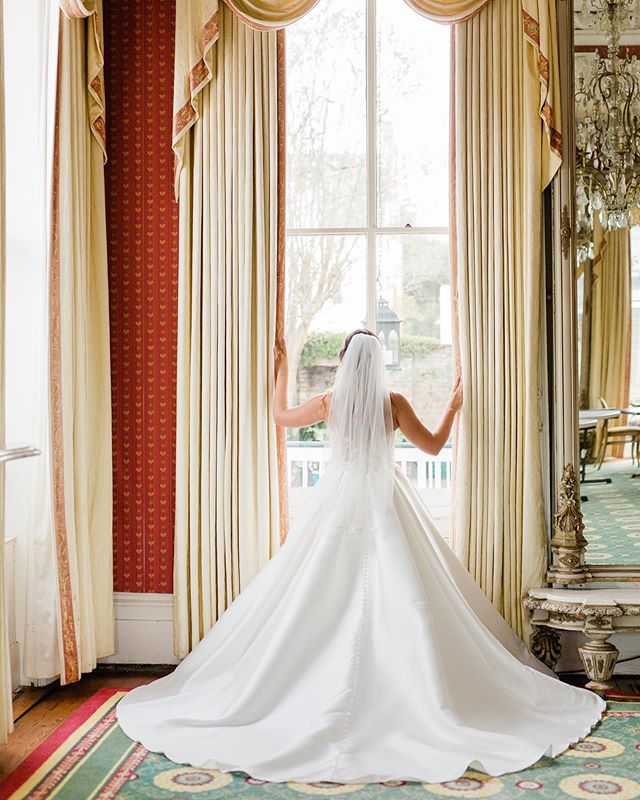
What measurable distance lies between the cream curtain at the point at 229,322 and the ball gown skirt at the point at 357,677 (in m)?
0.34

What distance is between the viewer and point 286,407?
4.17m

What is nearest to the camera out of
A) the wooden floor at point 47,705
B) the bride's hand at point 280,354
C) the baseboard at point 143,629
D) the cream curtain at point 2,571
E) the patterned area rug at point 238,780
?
the patterned area rug at point 238,780

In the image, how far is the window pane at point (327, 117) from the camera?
442cm

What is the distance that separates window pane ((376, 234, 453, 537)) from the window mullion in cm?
4

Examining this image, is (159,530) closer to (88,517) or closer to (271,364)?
(88,517)

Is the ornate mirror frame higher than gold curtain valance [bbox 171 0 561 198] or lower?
lower

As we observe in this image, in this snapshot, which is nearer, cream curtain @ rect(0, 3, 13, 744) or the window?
cream curtain @ rect(0, 3, 13, 744)

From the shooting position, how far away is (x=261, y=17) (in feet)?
13.4

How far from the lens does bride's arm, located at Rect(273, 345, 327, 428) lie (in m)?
4.04

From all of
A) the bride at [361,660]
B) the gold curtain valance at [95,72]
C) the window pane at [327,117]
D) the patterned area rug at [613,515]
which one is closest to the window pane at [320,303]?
the window pane at [327,117]

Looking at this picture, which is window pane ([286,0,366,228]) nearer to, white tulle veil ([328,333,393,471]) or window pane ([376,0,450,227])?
window pane ([376,0,450,227])

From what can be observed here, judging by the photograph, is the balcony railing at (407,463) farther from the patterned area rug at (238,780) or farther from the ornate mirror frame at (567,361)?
the patterned area rug at (238,780)

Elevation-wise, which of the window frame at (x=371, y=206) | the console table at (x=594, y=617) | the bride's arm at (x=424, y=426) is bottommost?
the console table at (x=594, y=617)

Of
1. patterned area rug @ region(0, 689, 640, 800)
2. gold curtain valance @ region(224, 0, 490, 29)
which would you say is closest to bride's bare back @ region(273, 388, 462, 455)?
patterned area rug @ region(0, 689, 640, 800)
